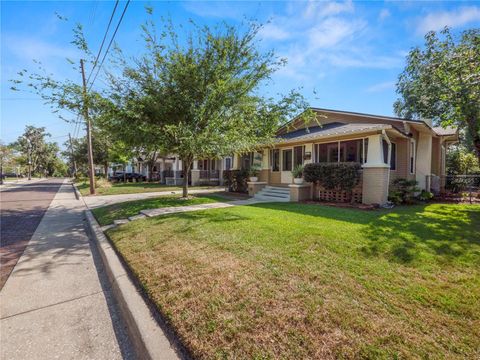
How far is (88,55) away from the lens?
29.2 feet

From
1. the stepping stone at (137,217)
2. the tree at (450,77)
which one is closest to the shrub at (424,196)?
the tree at (450,77)

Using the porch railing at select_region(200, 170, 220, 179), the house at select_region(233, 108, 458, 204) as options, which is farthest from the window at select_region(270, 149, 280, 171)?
the porch railing at select_region(200, 170, 220, 179)

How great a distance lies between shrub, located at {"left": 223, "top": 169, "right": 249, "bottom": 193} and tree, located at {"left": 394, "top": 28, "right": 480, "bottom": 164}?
931cm

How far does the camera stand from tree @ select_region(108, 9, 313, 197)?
8.50 m

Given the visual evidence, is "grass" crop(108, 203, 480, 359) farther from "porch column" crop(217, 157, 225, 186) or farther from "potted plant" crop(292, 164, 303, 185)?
"porch column" crop(217, 157, 225, 186)

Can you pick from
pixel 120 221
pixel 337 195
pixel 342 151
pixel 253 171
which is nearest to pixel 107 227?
pixel 120 221

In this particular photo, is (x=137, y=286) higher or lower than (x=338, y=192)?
lower

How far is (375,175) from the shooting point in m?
9.28

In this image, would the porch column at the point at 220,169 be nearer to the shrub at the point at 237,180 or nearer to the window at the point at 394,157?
the shrub at the point at 237,180

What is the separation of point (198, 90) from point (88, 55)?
4.40 meters

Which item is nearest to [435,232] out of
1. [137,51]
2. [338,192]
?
[338,192]

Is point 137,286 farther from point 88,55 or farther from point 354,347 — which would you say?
point 88,55

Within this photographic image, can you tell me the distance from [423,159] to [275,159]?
780cm

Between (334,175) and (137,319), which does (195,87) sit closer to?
(334,175)
